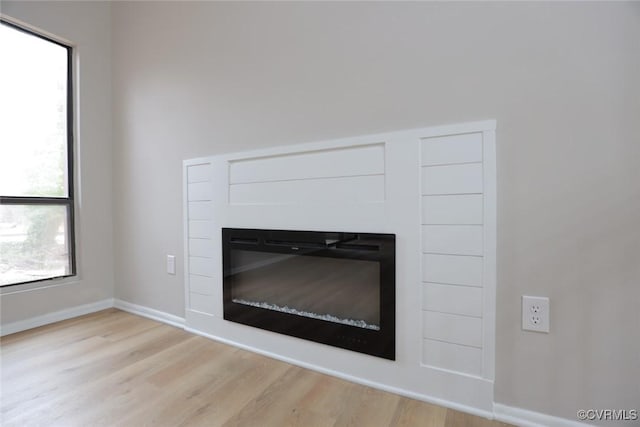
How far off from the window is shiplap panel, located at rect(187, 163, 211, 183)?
1.16m

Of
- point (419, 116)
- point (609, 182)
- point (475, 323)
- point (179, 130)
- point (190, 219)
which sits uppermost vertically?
point (179, 130)

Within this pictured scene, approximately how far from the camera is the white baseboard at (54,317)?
193 centimetres

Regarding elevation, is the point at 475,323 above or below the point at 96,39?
below

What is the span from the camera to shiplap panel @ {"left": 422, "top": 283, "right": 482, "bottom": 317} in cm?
115

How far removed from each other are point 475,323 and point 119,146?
2.86 metres

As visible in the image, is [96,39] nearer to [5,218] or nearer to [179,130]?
[179,130]

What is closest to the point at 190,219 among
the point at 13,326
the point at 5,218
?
the point at 5,218

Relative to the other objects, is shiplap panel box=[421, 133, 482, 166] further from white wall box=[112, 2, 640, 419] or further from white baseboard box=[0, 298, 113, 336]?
white baseboard box=[0, 298, 113, 336]

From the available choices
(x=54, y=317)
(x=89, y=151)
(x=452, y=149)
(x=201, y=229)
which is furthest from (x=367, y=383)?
(x=89, y=151)

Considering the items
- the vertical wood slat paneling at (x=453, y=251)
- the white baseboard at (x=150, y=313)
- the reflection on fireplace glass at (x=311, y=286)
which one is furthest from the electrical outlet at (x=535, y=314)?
Answer: the white baseboard at (x=150, y=313)

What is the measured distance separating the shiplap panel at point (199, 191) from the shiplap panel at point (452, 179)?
4.39 feet

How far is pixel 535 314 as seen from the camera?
108 cm

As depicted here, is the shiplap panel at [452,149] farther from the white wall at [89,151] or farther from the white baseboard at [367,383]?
the white wall at [89,151]

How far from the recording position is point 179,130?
2039 mm
